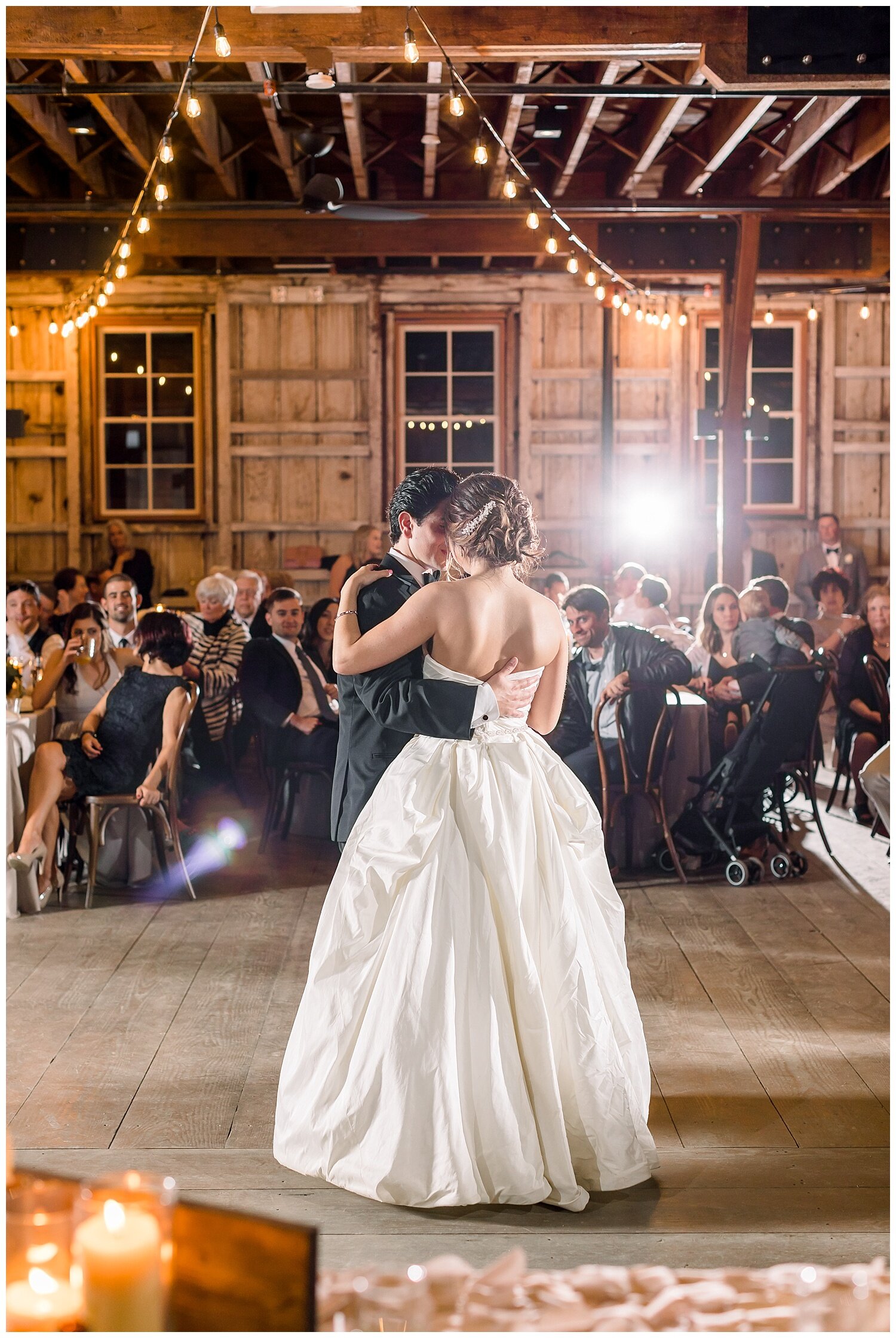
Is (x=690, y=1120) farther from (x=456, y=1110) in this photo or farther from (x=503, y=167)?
(x=503, y=167)

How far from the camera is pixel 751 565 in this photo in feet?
34.7

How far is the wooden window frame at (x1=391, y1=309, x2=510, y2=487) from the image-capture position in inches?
433

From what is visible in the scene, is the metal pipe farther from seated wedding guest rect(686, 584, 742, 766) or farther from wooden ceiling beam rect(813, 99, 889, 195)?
seated wedding guest rect(686, 584, 742, 766)

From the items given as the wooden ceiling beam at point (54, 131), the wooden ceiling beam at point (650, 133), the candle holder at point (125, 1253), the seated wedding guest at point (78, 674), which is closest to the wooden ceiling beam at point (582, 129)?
the wooden ceiling beam at point (650, 133)

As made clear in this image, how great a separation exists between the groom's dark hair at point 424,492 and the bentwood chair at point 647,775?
8.33 feet

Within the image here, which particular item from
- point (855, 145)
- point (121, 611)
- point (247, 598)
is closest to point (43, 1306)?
point (121, 611)

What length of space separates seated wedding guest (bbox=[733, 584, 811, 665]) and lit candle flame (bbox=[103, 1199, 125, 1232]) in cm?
575

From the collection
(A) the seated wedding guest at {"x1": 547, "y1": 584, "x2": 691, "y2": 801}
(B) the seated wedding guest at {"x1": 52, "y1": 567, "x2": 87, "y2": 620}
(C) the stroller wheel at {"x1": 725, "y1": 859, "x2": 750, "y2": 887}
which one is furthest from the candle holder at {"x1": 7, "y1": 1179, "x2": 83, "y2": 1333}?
(B) the seated wedding guest at {"x1": 52, "y1": 567, "x2": 87, "y2": 620}

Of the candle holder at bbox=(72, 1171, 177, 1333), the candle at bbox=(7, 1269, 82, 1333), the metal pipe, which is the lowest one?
the candle at bbox=(7, 1269, 82, 1333)

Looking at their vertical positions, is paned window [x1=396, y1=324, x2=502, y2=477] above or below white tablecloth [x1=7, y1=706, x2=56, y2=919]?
above

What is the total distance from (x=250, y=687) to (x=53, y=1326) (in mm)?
4961

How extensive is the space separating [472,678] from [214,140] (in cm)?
661

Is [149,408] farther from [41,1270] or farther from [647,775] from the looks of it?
[41,1270]

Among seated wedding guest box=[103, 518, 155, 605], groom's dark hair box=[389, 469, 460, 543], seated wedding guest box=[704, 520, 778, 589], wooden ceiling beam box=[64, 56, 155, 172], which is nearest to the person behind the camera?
groom's dark hair box=[389, 469, 460, 543]
